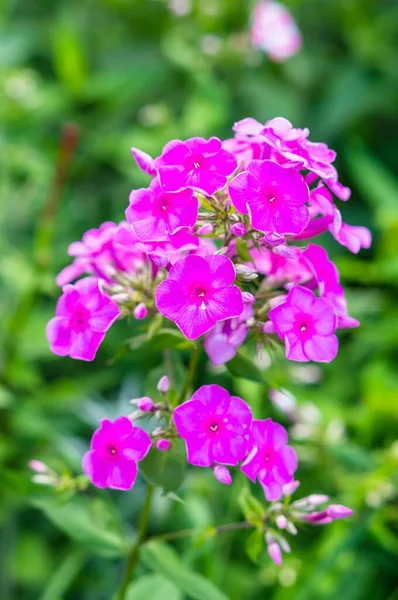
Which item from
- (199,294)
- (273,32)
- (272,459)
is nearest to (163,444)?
(272,459)

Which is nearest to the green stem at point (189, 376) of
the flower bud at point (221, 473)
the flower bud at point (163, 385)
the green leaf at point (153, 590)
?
the flower bud at point (163, 385)

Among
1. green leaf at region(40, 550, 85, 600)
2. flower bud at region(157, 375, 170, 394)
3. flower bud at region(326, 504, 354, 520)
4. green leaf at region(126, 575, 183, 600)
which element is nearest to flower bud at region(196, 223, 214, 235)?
flower bud at region(157, 375, 170, 394)

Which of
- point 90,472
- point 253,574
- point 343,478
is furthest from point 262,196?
point 253,574

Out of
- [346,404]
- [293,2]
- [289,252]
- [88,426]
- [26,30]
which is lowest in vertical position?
[88,426]

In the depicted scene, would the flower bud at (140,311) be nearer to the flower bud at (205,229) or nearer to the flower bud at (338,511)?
the flower bud at (205,229)

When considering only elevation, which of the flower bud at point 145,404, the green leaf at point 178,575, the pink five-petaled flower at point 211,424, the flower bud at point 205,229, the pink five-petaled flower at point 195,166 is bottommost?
the green leaf at point 178,575

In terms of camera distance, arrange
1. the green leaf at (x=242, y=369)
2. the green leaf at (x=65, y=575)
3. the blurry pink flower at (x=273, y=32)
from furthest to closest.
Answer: the blurry pink flower at (x=273, y=32), the green leaf at (x=65, y=575), the green leaf at (x=242, y=369)

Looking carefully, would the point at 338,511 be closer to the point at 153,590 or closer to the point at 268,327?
the point at 268,327

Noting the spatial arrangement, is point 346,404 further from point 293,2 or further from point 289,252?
point 293,2
